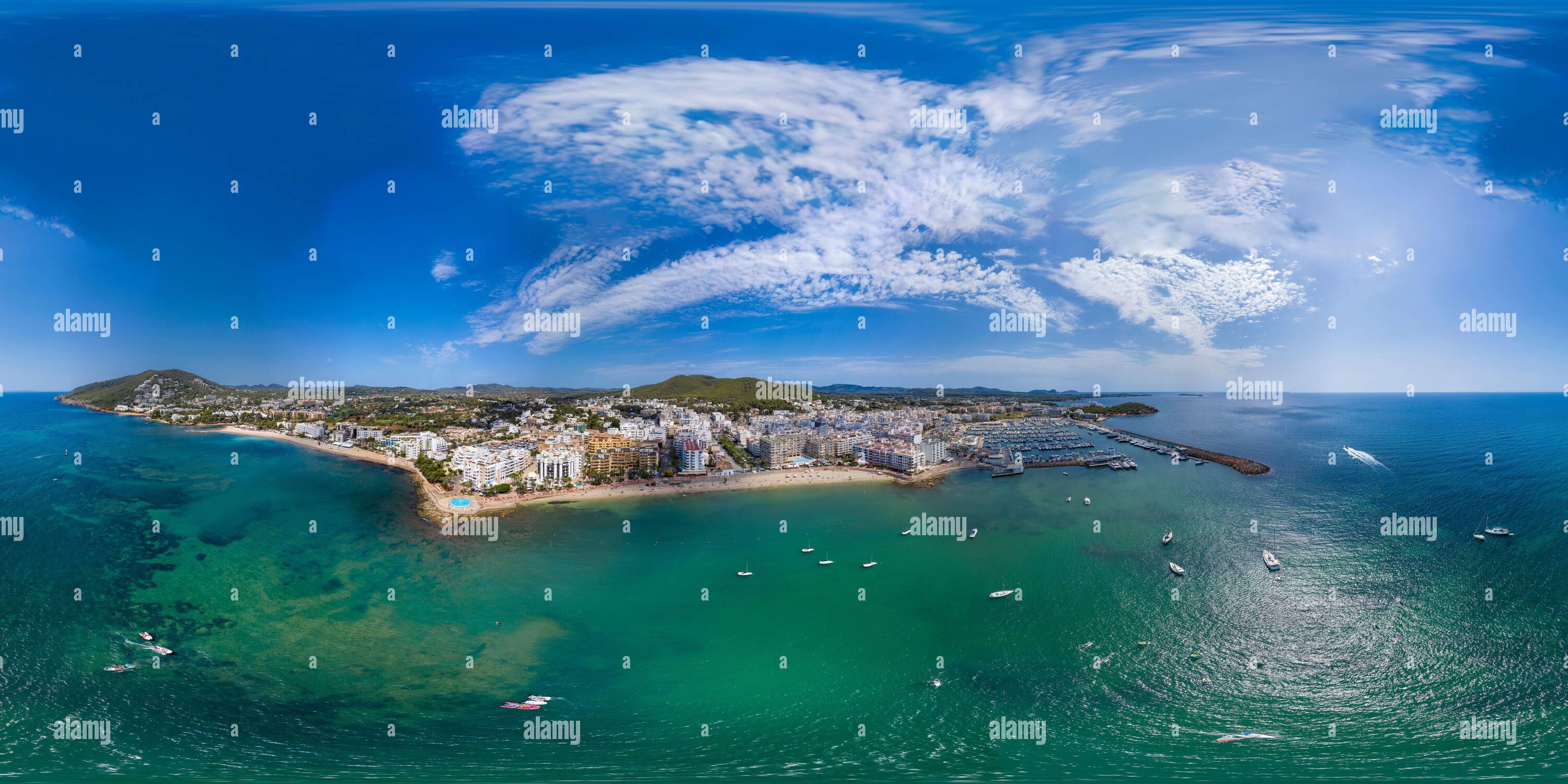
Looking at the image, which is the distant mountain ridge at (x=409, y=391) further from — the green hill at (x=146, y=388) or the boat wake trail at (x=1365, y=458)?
the boat wake trail at (x=1365, y=458)

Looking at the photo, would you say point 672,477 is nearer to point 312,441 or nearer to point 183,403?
point 312,441

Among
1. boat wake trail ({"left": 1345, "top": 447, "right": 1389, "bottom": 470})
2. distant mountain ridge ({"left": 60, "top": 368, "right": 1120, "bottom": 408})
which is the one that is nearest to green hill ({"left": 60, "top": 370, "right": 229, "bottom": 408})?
distant mountain ridge ({"left": 60, "top": 368, "right": 1120, "bottom": 408})

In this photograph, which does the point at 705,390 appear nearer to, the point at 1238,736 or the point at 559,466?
the point at 559,466

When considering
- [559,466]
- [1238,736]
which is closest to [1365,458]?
[1238,736]

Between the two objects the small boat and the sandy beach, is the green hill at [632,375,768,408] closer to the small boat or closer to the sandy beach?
the sandy beach

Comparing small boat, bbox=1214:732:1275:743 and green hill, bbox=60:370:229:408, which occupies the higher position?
green hill, bbox=60:370:229:408

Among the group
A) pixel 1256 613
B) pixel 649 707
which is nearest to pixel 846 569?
pixel 649 707
